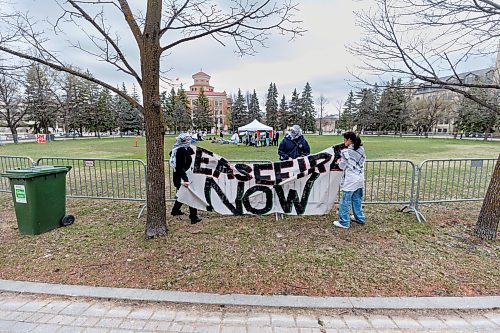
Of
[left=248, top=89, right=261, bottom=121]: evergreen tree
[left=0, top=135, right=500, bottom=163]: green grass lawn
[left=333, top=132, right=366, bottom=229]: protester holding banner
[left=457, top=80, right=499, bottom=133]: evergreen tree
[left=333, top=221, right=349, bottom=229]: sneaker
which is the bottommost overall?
[left=0, top=135, right=500, bottom=163]: green grass lawn

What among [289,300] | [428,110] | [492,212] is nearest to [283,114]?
[428,110]

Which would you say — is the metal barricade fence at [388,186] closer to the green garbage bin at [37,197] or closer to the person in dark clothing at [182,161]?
the person in dark clothing at [182,161]

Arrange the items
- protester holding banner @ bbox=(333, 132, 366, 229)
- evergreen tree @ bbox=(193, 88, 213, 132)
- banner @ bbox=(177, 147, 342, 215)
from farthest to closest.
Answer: evergreen tree @ bbox=(193, 88, 213, 132)
banner @ bbox=(177, 147, 342, 215)
protester holding banner @ bbox=(333, 132, 366, 229)

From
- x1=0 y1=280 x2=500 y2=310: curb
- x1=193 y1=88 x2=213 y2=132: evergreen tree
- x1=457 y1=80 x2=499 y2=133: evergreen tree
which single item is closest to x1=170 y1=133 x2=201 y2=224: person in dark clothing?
x1=0 y1=280 x2=500 y2=310: curb

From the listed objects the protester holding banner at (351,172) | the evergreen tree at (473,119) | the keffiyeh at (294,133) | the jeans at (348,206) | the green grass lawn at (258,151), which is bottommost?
the green grass lawn at (258,151)

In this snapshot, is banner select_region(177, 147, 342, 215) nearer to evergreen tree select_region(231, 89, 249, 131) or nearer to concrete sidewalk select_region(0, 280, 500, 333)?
concrete sidewalk select_region(0, 280, 500, 333)

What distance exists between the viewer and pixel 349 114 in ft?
220

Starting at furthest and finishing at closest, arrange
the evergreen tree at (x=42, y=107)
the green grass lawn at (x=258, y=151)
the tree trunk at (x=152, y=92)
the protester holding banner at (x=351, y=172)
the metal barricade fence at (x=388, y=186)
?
the evergreen tree at (x=42, y=107), the green grass lawn at (x=258, y=151), the metal barricade fence at (x=388, y=186), the protester holding banner at (x=351, y=172), the tree trunk at (x=152, y=92)

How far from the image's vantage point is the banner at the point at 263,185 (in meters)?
5.14

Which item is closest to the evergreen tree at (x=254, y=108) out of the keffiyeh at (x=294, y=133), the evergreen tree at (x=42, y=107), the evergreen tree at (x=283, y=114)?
the evergreen tree at (x=283, y=114)

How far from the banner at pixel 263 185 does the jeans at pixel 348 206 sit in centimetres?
48

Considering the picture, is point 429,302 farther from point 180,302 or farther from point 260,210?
point 260,210

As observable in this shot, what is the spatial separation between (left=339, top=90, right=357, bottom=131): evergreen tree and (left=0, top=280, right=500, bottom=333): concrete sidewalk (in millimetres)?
65073

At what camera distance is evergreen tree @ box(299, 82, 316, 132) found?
6556 cm
